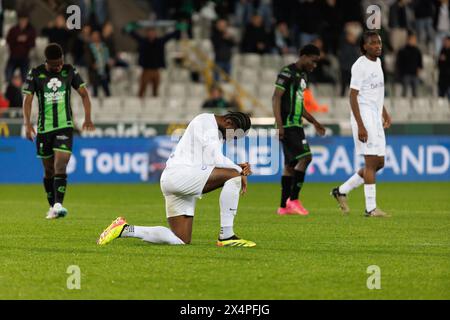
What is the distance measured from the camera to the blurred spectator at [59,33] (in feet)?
83.0

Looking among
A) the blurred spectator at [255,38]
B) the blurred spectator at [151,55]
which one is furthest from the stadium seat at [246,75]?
the blurred spectator at [151,55]

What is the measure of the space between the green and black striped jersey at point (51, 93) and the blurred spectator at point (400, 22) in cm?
1597

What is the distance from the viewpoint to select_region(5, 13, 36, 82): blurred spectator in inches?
976

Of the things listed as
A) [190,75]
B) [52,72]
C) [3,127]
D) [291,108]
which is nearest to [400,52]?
[190,75]

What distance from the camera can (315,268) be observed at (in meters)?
9.32

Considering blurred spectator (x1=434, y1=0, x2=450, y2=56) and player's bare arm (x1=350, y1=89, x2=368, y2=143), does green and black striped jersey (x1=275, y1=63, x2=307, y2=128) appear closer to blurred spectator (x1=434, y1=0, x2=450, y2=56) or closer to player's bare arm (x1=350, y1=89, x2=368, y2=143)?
player's bare arm (x1=350, y1=89, x2=368, y2=143)

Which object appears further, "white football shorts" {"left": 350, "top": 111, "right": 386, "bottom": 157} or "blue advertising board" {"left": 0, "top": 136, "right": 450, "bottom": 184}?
"blue advertising board" {"left": 0, "top": 136, "right": 450, "bottom": 184}

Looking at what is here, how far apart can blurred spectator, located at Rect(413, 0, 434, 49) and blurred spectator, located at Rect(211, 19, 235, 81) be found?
5.15 metres

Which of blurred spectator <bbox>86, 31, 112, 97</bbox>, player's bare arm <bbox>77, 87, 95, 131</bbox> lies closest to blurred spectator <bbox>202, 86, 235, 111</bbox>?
blurred spectator <bbox>86, 31, 112, 97</bbox>

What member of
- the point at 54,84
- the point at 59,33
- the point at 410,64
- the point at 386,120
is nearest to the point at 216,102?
the point at 59,33

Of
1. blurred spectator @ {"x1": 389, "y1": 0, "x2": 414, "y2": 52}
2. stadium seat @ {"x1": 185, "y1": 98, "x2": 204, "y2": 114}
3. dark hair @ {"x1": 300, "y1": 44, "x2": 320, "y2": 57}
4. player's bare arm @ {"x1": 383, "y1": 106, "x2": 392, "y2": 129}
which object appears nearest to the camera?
player's bare arm @ {"x1": 383, "y1": 106, "x2": 392, "y2": 129}

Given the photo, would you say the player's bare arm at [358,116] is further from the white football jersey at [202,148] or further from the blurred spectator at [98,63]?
the blurred spectator at [98,63]
